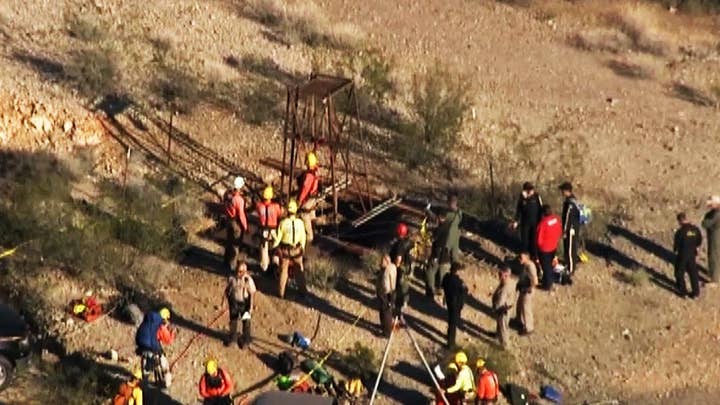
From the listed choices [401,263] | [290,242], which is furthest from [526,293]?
[290,242]

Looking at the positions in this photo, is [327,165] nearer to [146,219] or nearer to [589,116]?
[146,219]

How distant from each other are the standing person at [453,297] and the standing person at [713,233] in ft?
12.5

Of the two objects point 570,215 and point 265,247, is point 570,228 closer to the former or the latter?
point 570,215

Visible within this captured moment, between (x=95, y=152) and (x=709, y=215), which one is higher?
(x=709, y=215)

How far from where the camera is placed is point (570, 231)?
19156mm

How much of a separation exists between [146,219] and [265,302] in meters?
2.42

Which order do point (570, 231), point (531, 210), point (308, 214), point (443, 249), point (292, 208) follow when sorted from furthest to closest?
1. point (308, 214)
2. point (570, 231)
3. point (531, 210)
4. point (443, 249)
5. point (292, 208)

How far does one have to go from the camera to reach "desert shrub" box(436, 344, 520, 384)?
17.4 metres

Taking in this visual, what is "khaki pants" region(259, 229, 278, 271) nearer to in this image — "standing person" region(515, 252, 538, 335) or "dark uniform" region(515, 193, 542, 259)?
"standing person" region(515, 252, 538, 335)

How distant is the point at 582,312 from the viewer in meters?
19.0

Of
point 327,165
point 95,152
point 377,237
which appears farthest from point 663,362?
point 95,152

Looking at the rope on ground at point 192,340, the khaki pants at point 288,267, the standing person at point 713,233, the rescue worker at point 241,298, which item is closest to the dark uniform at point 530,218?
the standing person at point 713,233

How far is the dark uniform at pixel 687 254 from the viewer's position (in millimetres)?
18844

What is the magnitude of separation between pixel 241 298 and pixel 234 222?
1800 millimetres
